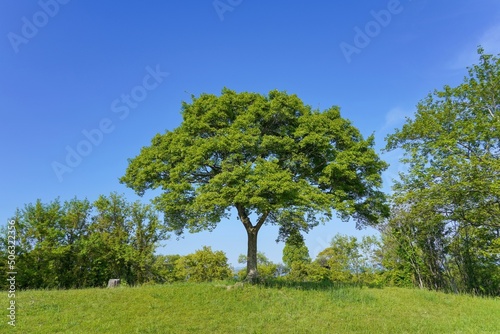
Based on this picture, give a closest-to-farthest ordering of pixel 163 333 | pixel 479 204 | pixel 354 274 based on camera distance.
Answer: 1. pixel 163 333
2. pixel 479 204
3. pixel 354 274

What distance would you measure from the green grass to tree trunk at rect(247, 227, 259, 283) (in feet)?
5.11

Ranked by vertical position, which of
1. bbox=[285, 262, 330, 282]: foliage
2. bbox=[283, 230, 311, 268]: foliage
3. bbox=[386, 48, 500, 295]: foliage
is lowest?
bbox=[285, 262, 330, 282]: foliage

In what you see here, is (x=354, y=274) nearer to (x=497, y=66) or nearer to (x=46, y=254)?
(x=497, y=66)

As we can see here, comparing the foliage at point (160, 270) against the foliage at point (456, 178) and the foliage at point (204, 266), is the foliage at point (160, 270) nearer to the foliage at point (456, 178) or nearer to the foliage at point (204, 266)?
the foliage at point (204, 266)

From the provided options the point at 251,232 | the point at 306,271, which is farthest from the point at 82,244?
the point at 306,271

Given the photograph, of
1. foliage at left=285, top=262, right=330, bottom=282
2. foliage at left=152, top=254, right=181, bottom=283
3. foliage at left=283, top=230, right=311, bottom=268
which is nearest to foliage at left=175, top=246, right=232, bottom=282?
foliage at left=285, top=262, right=330, bottom=282

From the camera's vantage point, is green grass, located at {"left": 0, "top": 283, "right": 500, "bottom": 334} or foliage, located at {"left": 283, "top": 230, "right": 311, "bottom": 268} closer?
green grass, located at {"left": 0, "top": 283, "right": 500, "bottom": 334}

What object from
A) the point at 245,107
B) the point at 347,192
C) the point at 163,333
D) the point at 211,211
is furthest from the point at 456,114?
the point at 163,333

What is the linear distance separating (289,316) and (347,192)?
9070mm

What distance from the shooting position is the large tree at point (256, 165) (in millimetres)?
15742

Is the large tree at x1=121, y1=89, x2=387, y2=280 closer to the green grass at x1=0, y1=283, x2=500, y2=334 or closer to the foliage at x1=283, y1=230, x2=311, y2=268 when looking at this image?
the green grass at x1=0, y1=283, x2=500, y2=334

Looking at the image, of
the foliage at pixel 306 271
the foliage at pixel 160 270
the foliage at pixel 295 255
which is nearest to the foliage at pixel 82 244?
the foliage at pixel 160 270

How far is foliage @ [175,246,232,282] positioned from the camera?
155 ft

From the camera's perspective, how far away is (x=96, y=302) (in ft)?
43.2
